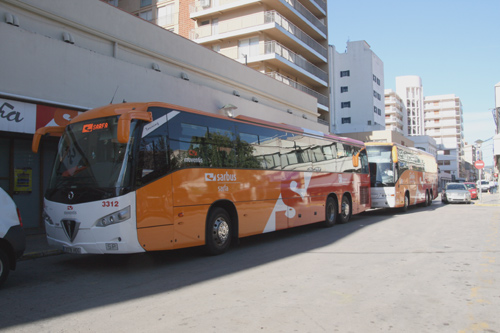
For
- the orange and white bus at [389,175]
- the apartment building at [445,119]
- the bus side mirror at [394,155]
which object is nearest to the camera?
the bus side mirror at [394,155]

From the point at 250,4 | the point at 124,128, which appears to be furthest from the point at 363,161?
the point at 250,4

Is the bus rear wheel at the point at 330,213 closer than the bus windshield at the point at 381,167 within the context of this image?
Yes

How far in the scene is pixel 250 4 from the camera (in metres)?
32.1

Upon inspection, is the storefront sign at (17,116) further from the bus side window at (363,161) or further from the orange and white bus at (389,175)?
the orange and white bus at (389,175)

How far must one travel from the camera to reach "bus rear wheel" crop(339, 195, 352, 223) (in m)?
15.3

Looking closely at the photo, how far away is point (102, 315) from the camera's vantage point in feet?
16.0

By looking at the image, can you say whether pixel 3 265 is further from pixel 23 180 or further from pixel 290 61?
pixel 290 61

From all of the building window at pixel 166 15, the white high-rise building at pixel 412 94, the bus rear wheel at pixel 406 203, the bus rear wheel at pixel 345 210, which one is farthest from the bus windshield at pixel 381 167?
the white high-rise building at pixel 412 94

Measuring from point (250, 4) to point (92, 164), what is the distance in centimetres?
2831

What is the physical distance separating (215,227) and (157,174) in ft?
6.92

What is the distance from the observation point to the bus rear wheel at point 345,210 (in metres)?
15.3

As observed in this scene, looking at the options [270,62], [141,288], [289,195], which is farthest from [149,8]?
[141,288]

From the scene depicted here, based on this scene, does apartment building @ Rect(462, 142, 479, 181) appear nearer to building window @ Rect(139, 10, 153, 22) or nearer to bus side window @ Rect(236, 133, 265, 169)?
building window @ Rect(139, 10, 153, 22)

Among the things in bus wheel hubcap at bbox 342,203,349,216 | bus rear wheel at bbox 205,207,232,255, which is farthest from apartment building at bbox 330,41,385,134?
bus rear wheel at bbox 205,207,232,255
